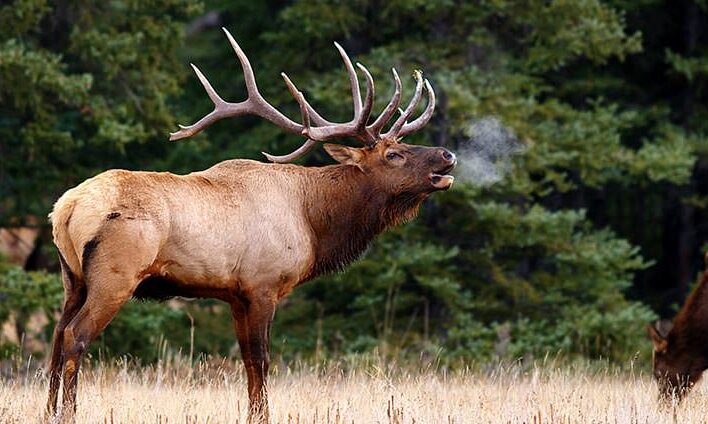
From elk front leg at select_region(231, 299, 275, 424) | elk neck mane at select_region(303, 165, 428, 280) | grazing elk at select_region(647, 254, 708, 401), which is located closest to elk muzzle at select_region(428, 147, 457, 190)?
elk neck mane at select_region(303, 165, 428, 280)

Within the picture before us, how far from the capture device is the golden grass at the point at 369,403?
23.9ft

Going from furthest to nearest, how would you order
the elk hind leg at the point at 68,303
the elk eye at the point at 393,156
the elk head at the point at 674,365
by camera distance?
the elk head at the point at 674,365, the elk eye at the point at 393,156, the elk hind leg at the point at 68,303

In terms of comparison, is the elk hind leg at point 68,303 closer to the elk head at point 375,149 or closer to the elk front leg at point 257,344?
the elk front leg at point 257,344

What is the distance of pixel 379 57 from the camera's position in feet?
49.6

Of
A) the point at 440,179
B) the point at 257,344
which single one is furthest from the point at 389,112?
the point at 257,344

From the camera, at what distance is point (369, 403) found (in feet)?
26.7

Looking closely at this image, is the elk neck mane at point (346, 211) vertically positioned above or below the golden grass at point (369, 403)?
above

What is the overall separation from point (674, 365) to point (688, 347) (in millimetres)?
169

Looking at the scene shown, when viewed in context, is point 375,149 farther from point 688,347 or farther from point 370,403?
point 688,347

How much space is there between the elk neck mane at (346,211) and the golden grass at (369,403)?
855 mm

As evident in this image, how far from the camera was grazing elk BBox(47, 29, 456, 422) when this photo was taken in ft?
23.7

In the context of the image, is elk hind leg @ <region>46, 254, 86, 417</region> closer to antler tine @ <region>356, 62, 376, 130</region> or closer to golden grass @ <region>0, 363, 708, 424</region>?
golden grass @ <region>0, 363, 708, 424</region>

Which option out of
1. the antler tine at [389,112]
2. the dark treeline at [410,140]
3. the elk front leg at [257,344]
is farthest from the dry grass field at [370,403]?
the dark treeline at [410,140]

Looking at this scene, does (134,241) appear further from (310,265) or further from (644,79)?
(644,79)
